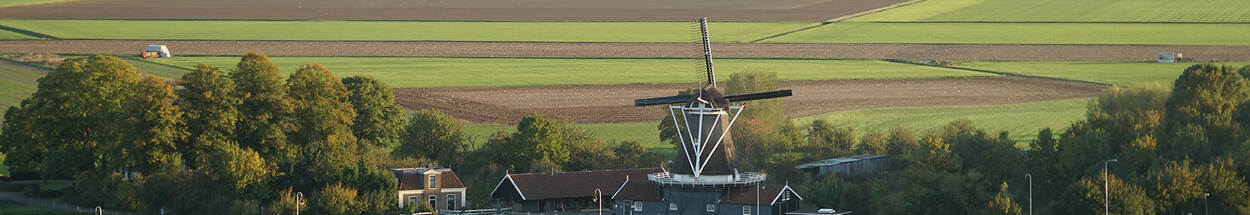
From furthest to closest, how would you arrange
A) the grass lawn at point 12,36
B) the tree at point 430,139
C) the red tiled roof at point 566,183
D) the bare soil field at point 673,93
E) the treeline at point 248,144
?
the grass lawn at point 12,36
the bare soil field at point 673,93
the tree at point 430,139
the red tiled roof at point 566,183
the treeline at point 248,144

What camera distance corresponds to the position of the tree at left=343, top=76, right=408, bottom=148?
3905 inches

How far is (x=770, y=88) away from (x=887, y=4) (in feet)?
287

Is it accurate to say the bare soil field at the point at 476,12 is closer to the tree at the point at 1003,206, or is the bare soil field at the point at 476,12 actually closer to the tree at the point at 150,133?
the tree at the point at 150,133

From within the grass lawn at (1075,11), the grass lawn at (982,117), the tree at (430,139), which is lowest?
the tree at (430,139)

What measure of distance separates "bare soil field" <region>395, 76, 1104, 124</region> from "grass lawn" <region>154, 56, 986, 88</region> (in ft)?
11.2

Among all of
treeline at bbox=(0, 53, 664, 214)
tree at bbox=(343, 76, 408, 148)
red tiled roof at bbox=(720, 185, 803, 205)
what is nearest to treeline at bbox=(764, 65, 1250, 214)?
red tiled roof at bbox=(720, 185, 803, 205)

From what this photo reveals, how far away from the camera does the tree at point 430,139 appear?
10031 centimetres

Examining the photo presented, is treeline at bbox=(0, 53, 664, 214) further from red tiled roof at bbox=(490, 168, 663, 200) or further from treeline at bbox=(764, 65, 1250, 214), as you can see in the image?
treeline at bbox=(764, 65, 1250, 214)

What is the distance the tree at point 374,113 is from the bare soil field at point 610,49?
52556 millimetres

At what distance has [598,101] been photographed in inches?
5044

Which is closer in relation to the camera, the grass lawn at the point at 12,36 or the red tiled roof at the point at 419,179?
the red tiled roof at the point at 419,179

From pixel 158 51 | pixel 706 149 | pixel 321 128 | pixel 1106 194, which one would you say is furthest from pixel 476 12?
pixel 1106 194

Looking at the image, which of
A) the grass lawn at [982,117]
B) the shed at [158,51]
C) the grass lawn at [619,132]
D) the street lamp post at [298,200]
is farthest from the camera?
the shed at [158,51]

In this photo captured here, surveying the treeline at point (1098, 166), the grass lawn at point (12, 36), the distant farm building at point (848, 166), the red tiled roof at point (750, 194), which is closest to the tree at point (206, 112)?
the red tiled roof at point (750, 194)
